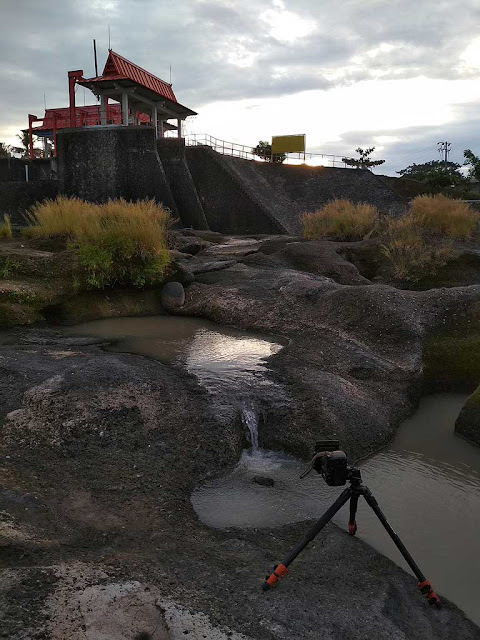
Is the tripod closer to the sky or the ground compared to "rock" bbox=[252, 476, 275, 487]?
closer to the sky

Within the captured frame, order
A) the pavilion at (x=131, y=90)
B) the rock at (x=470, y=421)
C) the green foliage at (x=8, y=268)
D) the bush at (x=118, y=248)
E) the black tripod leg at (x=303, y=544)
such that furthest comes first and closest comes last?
the pavilion at (x=131, y=90)
the bush at (x=118, y=248)
the green foliage at (x=8, y=268)
the rock at (x=470, y=421)
the black tripod leg at (x=303, y=544)

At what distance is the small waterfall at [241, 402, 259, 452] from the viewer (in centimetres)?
514

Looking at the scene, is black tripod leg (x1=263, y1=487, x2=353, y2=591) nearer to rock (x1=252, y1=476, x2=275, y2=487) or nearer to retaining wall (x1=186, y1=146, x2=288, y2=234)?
rock (x1=252, y1=476, x2=275, y2=487)

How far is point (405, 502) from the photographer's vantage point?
4328 mm

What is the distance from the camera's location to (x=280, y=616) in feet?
8.98

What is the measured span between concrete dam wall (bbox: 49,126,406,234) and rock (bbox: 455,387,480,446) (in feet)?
63.8

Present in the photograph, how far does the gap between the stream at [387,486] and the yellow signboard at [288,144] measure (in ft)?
95.9

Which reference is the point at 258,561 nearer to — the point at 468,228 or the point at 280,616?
the point at 280,616

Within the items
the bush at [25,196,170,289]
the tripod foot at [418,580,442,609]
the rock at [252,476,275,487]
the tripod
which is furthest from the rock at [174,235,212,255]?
the tripod foot at [418,580,442,609]

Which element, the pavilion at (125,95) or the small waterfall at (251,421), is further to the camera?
the pavilion at (125,95)

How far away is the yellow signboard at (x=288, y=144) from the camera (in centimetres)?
3381

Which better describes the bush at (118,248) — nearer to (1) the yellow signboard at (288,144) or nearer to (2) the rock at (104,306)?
(2) the rock at (104,306)

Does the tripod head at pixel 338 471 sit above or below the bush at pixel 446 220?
below

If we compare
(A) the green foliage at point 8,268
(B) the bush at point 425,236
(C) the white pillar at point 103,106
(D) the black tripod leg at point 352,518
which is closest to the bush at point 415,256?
(B) the bush at point 425,236
